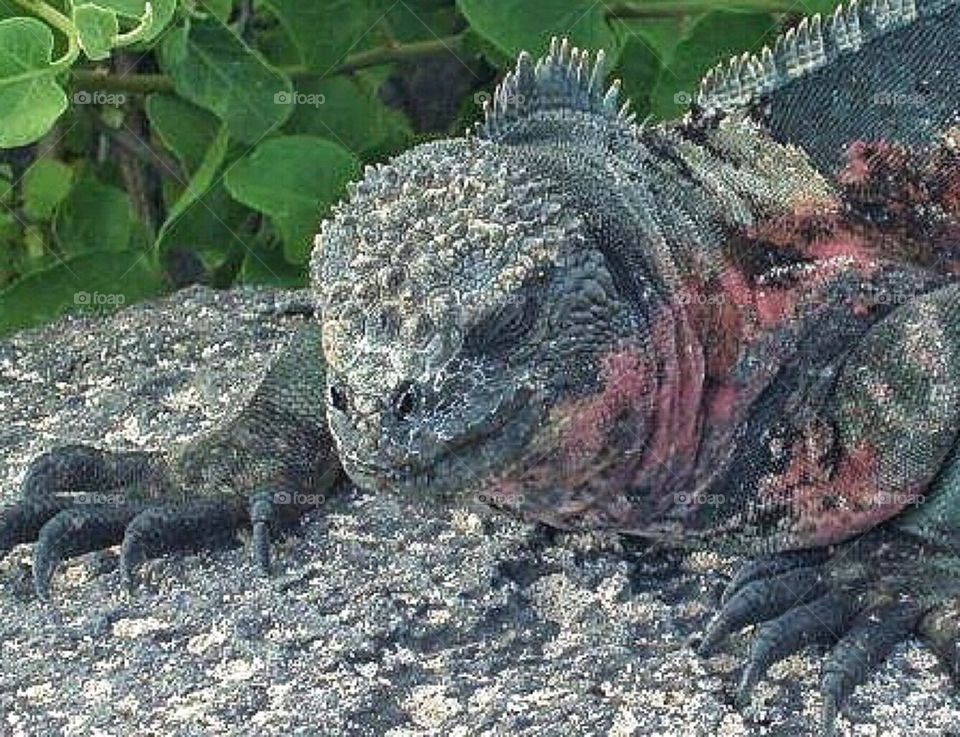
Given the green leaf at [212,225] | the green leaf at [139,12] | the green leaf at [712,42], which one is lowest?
the green leaf at [212,225]

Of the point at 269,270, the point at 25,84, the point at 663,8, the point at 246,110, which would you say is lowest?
the point at 269,270

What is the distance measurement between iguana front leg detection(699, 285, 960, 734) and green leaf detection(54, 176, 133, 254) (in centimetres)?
222

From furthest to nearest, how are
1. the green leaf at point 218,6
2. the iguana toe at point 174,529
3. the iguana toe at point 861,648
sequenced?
1. the green leaf at point 218,6
2. the iguana toe at point 174,529
3. the iguana toe at point 861,648

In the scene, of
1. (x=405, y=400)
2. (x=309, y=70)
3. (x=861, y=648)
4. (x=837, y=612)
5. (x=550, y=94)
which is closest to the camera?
(x=405, y=400)

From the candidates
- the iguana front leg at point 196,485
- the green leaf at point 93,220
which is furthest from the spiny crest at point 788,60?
the green leaf at point 93,220

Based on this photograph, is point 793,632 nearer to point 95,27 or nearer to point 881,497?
point 881,497

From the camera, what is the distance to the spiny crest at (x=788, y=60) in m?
3.55

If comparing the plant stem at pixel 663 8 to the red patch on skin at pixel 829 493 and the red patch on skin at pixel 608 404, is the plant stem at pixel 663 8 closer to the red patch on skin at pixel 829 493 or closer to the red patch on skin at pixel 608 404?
the red patch on skin at pixel 829 493

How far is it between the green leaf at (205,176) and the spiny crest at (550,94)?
122 cm

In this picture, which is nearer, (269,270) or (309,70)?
(309,70)

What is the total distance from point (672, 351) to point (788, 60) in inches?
28.1

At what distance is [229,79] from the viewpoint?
4.40 m

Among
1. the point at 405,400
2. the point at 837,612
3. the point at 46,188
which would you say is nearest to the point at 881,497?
the point at 837,612

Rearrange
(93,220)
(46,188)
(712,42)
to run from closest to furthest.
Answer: (712,42) < (93,220) < (46,188)
